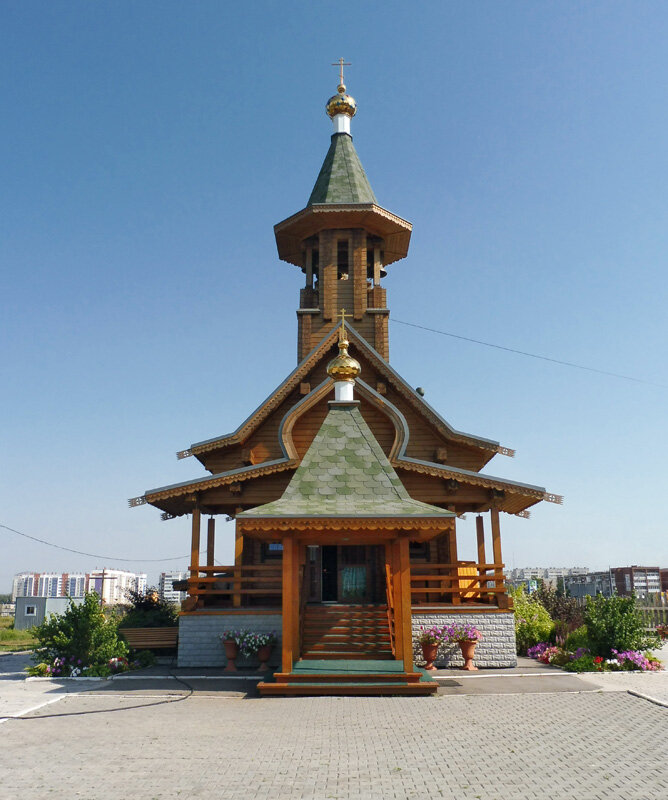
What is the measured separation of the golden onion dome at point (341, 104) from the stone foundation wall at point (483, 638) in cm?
1822

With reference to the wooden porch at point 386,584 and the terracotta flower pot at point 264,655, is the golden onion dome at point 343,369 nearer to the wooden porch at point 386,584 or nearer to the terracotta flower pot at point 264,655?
the wooden porch at point 386,584

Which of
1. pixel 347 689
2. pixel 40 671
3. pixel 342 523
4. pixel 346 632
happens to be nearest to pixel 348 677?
pixel 347 689

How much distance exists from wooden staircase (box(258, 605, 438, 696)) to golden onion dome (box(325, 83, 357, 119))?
1822 centimetres

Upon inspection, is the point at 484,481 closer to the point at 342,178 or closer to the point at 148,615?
the point at 148,615

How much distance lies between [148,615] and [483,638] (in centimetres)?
887

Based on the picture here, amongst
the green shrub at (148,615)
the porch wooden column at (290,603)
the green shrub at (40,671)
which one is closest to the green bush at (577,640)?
the porch wooden column at (290,603)

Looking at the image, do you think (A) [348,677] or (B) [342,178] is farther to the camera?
(B) [342,178]

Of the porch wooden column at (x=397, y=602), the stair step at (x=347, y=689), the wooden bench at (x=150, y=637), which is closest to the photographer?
the stair step at (x=347, y=689)

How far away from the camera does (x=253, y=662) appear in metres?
14.2

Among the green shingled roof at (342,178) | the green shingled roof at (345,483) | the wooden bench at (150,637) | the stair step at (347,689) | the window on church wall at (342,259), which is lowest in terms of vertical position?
the stair step at (347,689)

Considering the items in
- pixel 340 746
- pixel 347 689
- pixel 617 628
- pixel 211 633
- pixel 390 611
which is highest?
pixel 390 611

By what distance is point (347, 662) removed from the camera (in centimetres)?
1126

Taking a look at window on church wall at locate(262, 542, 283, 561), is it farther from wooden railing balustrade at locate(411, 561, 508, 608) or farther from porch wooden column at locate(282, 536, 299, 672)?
porch wooden column at locate(282, 536, 299, 672)

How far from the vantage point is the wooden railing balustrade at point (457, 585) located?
14.4 m
